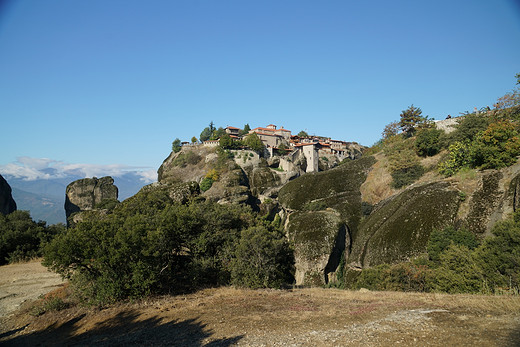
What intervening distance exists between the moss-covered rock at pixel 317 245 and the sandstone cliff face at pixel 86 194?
6005cm

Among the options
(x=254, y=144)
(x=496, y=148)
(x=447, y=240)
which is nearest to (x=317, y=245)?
(x=447, y=240)

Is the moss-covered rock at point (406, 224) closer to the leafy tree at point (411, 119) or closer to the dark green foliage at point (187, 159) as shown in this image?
the leafy tree at point (411, 119)

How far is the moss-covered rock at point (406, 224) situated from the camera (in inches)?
1088

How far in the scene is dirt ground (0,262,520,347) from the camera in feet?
31.8

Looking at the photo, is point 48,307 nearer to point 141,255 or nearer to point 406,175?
point 141,255

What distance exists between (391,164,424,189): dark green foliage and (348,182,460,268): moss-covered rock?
16.5 ft

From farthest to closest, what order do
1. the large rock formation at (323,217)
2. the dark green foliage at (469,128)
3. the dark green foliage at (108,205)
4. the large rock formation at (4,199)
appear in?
the large rock formation at (4,199)
the dark green foliage at (108,205)
the dark green foliage at (469,128)
the large rock formation at (323,217)

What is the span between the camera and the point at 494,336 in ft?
28.9

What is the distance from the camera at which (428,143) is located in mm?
41625

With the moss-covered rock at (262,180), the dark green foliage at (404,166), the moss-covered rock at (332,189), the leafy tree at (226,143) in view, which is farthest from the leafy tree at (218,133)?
the dark green foliage at (404,166)

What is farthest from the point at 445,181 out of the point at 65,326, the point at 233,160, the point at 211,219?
the point at 233,160

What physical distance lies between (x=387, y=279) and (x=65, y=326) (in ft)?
66.8

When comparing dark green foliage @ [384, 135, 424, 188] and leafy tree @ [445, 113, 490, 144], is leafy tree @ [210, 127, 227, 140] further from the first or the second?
leafy tree @ [445, 113, 490, 144]

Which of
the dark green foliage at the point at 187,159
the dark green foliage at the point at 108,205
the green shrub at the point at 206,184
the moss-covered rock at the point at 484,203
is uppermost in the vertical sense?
the dark green foliage at the point at 187,159
